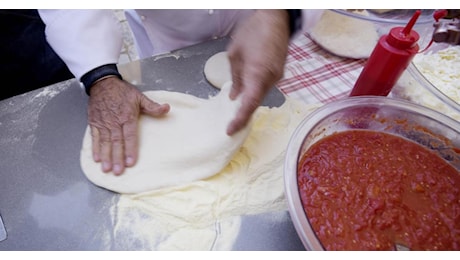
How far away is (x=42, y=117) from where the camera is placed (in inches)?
39.9

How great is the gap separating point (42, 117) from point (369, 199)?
98 centimetres

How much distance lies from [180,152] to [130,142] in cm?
15

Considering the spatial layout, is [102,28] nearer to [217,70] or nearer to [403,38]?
[217,70]

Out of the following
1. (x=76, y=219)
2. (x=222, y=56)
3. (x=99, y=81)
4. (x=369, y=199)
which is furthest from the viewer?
(x=222, y=56)

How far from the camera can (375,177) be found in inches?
29.5

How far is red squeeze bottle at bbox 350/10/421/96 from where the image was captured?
79 centimetres

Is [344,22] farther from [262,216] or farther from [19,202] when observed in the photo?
[19,202]

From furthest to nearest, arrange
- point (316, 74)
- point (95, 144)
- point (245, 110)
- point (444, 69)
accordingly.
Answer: point (316, 74) → point (444, 69) → point (95, 144) → point (245, 110)

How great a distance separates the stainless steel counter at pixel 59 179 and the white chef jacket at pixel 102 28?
130 millimetres

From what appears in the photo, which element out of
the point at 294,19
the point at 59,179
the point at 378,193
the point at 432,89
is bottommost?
the point at 59,179

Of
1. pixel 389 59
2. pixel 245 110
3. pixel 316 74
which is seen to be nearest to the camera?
pixel 245 110

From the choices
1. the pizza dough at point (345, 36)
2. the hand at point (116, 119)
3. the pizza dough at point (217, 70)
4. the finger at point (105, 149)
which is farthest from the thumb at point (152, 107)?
the pizza dough at point (345, 36)

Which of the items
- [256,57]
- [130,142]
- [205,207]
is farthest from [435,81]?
[130,142]

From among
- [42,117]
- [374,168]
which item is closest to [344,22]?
[374,168]
